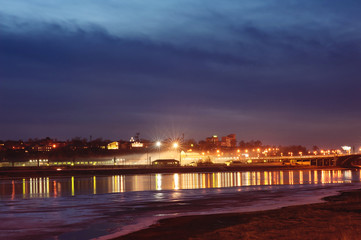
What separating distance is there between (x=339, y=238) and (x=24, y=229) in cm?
1796

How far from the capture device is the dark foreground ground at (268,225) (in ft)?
75.3

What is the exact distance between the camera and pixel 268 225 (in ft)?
85.7

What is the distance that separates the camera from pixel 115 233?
26.1 metres

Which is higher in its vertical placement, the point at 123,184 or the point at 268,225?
the point at 268,225

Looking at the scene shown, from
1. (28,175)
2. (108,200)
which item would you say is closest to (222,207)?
(108,200)

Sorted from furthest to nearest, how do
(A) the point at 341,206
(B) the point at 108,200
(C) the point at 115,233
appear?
(B) the point at 108,200 < (A) the point at 341,206 < (C) the point at 115,233

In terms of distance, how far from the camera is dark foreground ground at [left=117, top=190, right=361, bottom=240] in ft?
75.3

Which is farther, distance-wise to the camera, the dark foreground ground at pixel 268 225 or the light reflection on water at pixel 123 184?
the light reflection on water at pixel 123 184

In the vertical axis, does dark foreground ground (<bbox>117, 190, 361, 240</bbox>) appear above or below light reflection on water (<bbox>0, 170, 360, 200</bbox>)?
above

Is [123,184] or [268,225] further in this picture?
[123,184]

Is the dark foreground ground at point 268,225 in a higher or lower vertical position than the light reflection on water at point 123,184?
higher

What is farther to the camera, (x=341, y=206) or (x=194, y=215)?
(x=341, y=206)

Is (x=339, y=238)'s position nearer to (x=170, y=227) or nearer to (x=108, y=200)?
(x=170, y=227)

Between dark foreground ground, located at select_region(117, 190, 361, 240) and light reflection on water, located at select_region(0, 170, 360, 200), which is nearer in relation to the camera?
dark foreground ground, located at select_region(117, 190, 361, 240)
